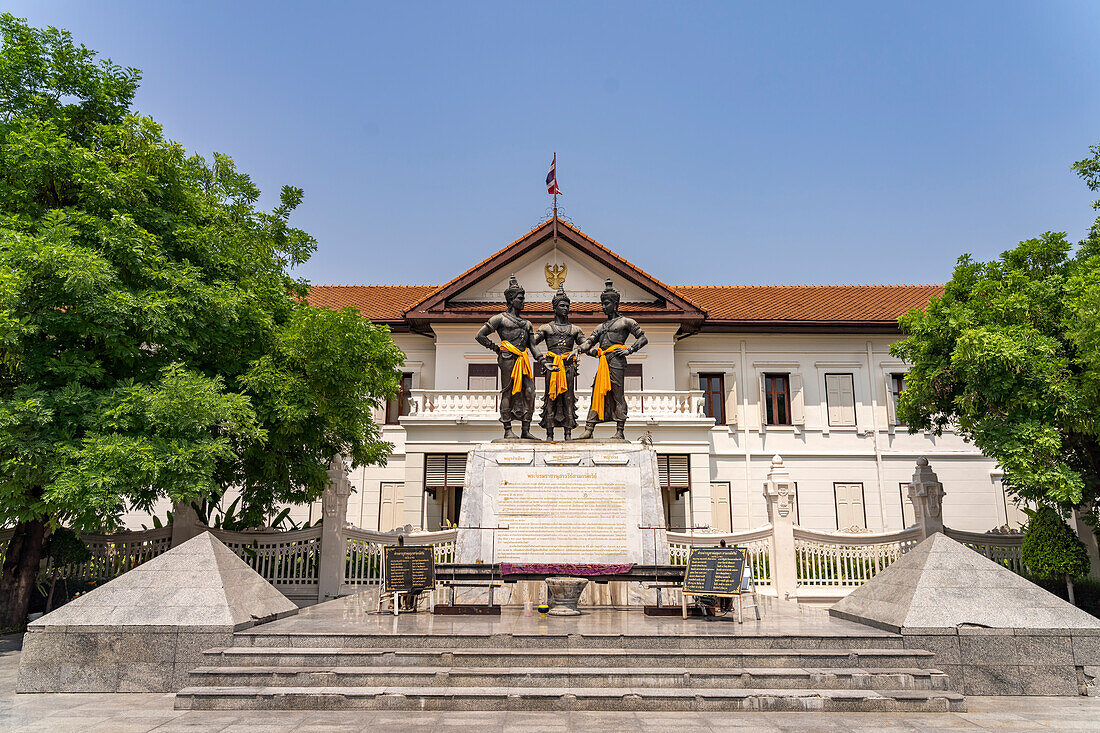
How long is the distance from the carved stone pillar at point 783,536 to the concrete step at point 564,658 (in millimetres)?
6815

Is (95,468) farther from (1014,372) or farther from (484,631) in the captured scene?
(1014,372)

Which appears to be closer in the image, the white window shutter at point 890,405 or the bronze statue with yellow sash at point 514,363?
the bronze statue with yellow sash at point 514,363

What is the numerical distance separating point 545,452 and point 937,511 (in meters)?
9.05

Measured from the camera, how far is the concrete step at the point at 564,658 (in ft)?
22.1

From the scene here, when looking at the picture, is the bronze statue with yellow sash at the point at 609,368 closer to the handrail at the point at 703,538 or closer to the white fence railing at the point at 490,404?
the handrail at the point at 703,538

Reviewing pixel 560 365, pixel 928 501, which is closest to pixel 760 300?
pixel 928 501

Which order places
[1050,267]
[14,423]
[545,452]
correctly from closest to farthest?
[14,423] → [545,452] → [1050,267]

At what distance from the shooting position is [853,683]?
6.45 m

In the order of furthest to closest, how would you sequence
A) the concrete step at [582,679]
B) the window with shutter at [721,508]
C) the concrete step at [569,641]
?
the window with shutter at [721,508] → the concrete step at [569,641] → the concrete step at [582,679]

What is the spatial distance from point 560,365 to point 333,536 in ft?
18.7

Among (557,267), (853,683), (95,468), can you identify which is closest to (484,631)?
(853,683)

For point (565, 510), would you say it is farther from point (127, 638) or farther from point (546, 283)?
point (546, 283)

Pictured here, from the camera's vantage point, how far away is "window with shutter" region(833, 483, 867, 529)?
23.1 metres

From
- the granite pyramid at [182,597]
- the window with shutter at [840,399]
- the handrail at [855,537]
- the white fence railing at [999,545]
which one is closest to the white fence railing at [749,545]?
the handrail at [855,537]
